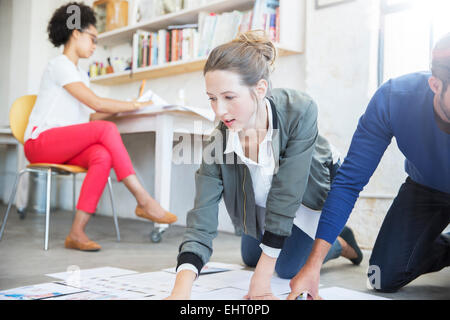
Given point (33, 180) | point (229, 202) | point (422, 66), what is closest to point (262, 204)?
point (229, 202)

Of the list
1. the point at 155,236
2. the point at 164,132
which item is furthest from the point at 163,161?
the point at 155,236

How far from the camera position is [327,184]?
1.45m

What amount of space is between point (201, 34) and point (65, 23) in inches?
33.9

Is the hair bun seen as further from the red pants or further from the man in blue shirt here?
the red pants

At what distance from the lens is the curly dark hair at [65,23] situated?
8.11ft

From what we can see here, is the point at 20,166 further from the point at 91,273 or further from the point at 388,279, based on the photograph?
the point at 388,279

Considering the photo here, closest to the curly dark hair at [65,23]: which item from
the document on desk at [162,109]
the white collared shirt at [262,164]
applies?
the document on desk at [162,109]

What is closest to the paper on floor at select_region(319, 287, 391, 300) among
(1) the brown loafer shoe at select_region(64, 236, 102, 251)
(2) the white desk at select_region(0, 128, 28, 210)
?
(1) the brown loafer shoe at select_region(64, 236, 102, 251)

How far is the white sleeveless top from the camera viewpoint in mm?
2369

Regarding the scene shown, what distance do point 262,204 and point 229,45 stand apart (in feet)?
1.56

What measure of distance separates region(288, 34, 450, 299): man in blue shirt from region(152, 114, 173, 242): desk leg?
4.07 ft

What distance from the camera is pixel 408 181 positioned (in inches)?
60.6

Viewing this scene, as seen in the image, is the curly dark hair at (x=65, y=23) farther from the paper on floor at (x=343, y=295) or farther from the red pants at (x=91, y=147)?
the paper on floor at (x=343, y=295)

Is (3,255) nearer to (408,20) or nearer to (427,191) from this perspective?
(427,191)
